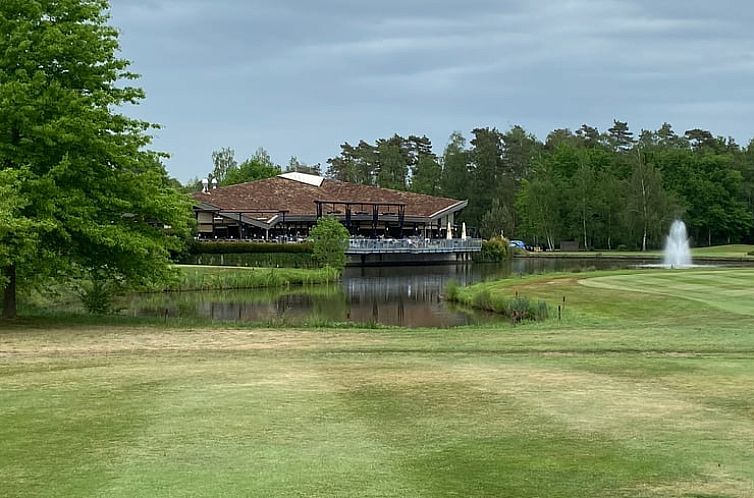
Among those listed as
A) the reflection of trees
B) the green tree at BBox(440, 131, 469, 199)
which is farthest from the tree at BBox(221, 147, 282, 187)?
the reflection of trees

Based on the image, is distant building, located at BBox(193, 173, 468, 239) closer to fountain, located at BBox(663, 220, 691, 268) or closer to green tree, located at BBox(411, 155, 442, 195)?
fountain, located at BBox(663, 220, 691, 268)

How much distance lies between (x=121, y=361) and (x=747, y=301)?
823 inches

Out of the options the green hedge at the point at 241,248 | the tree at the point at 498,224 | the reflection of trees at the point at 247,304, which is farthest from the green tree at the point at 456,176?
the reflection of trees at the point at 247,304

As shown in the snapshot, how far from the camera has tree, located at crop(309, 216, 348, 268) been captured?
6469 cm

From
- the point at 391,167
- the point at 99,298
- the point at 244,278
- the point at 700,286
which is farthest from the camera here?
the point at 391,167

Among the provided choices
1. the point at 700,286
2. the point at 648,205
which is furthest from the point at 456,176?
the point at 700,286

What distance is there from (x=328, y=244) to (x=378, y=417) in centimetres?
5508

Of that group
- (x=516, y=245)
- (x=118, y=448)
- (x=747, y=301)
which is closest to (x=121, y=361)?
(x=118, y=448)

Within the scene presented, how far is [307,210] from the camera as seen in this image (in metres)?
91.4

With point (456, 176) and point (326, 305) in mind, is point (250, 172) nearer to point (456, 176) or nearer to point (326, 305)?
point (456, 176)

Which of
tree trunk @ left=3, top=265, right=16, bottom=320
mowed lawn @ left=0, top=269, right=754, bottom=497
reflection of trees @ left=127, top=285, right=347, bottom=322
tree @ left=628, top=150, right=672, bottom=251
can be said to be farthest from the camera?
tree @ left=628, top=150, right=672, bottom=251

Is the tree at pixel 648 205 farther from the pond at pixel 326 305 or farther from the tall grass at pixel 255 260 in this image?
the pond at pixel 326 305

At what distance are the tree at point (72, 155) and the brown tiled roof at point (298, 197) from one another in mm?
62483

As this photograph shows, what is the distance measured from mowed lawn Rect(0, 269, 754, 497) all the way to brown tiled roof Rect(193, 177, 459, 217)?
70.7 meters
